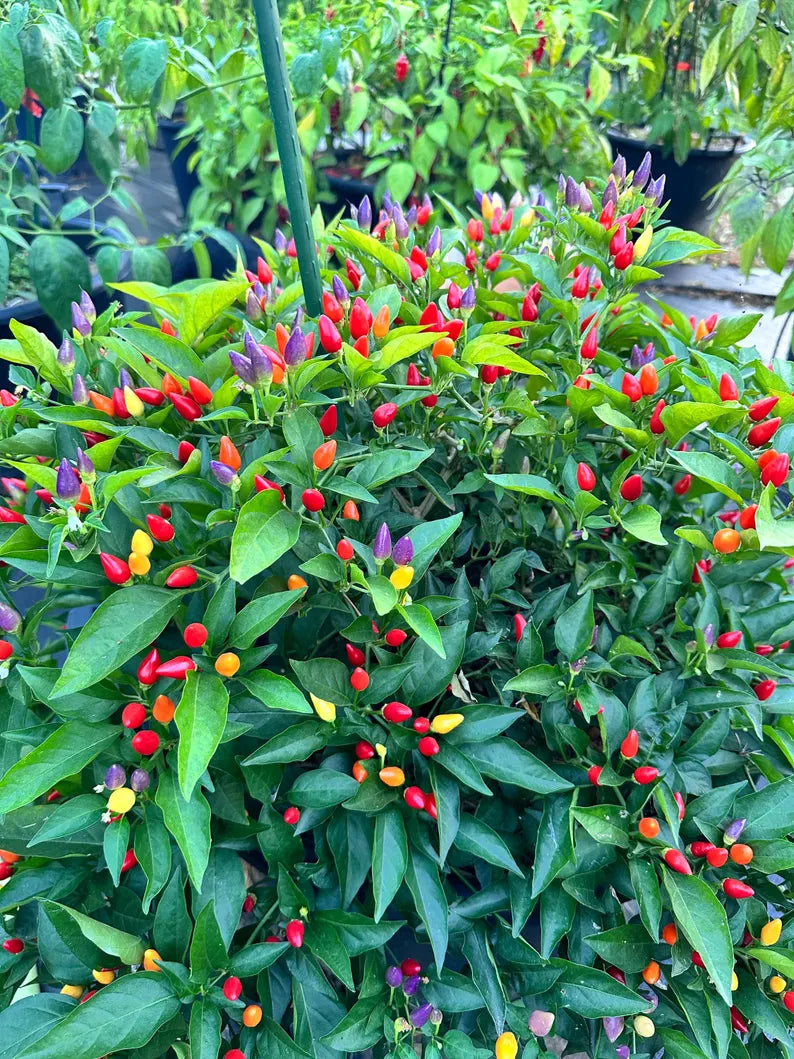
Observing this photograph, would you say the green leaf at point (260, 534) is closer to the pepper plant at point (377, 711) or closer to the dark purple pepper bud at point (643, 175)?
the pepper plant at point (377, 711)

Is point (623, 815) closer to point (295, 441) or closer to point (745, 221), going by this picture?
point (295, 441)

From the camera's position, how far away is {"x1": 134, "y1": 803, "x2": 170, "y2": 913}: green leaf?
0.63m

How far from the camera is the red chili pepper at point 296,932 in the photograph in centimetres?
68

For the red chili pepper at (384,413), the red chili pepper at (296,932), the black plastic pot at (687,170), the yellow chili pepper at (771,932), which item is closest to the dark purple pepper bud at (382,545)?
the red chili pepper at (384,413)

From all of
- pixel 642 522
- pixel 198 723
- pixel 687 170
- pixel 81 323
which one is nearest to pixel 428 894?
pixel 198 723

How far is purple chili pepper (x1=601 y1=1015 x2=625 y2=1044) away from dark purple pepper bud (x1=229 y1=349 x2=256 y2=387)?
0.63 m

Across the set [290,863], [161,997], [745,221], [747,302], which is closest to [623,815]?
[290,863]

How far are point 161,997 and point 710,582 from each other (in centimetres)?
58

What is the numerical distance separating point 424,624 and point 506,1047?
364 mm

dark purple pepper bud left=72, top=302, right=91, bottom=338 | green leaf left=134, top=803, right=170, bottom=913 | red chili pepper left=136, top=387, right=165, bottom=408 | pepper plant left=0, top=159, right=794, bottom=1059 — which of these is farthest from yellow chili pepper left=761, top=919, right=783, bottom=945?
dark purple pepper bud left=72, top=302, right=91, bottom=338

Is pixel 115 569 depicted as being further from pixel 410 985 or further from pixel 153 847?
pixel 410 985

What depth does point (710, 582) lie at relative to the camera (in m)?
0.74

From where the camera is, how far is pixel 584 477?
0.74 meters

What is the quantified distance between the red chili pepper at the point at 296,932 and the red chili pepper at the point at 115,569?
33 centimetres
